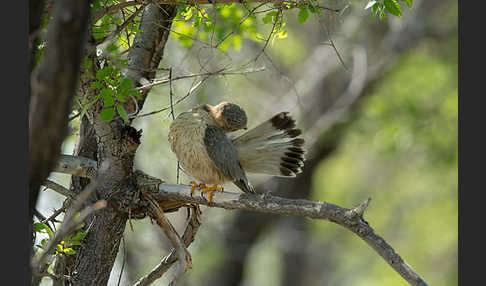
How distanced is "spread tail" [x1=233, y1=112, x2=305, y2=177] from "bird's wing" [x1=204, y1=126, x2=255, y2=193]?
11 centimetres

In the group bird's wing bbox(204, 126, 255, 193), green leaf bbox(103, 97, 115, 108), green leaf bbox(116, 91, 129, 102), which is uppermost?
bird's wing bbox(204, 126, 255, 193)

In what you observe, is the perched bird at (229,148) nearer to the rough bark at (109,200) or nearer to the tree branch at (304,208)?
the tree branch at (304,208)

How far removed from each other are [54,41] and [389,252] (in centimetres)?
173

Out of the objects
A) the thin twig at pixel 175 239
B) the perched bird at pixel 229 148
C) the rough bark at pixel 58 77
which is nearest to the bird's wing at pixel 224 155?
the perched bird at pixel 229 148

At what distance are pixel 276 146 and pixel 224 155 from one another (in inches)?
15.4

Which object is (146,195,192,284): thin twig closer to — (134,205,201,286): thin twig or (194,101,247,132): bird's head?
(134,205,201,286): thin twig

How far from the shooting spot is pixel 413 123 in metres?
10.7

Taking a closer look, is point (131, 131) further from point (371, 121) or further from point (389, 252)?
point (371, 121)

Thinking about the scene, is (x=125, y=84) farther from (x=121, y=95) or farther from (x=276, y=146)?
(x=276, y=146)

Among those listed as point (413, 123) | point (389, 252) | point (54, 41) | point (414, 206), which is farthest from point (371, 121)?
point (54, 41)

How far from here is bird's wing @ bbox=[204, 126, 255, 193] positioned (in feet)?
12.8

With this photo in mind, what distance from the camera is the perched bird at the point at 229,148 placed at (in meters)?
3.99

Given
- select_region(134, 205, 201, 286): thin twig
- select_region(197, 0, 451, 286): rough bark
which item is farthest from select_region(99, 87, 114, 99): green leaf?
select_region(197, 0, 451, 286): rough bark

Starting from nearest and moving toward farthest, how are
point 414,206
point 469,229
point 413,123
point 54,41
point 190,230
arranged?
1. point 54,41
2. point 469,229
3. point 190,230
4. point 413,123
5. point 414,206
